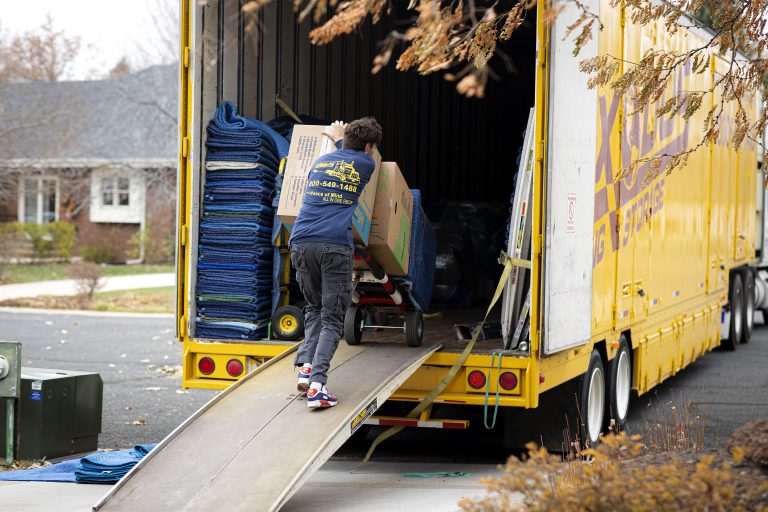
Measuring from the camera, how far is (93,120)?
37906 mm

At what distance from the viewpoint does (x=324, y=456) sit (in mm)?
5957

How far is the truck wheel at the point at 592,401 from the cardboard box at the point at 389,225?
5.36 ft

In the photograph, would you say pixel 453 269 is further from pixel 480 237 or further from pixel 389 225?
pixel 389 225

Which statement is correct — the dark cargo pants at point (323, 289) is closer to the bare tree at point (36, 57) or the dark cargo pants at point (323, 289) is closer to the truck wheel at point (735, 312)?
the truck wheel at point (735, 312)

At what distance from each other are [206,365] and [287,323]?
617 millimetres

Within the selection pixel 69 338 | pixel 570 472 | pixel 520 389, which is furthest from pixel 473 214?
pixel 69 338

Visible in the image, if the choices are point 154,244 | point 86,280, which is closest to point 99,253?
point 154,244

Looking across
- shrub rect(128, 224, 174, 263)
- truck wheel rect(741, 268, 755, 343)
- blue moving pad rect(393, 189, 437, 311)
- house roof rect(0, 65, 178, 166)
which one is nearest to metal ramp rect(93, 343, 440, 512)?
blue moving pad rect(393, 189, 437, 311)

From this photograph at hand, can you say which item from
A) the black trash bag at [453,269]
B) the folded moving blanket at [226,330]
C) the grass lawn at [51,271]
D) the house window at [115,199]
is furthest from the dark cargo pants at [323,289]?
the house window at [115,199]

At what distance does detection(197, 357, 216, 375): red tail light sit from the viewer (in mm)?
7699

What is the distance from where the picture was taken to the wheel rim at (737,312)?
1569cm

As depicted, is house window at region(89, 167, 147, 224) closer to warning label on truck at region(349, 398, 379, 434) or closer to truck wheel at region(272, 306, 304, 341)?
truck wheel at region(272, 306, 304, 341)

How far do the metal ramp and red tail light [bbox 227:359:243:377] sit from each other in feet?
1.35

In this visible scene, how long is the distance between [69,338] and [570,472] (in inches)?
509
